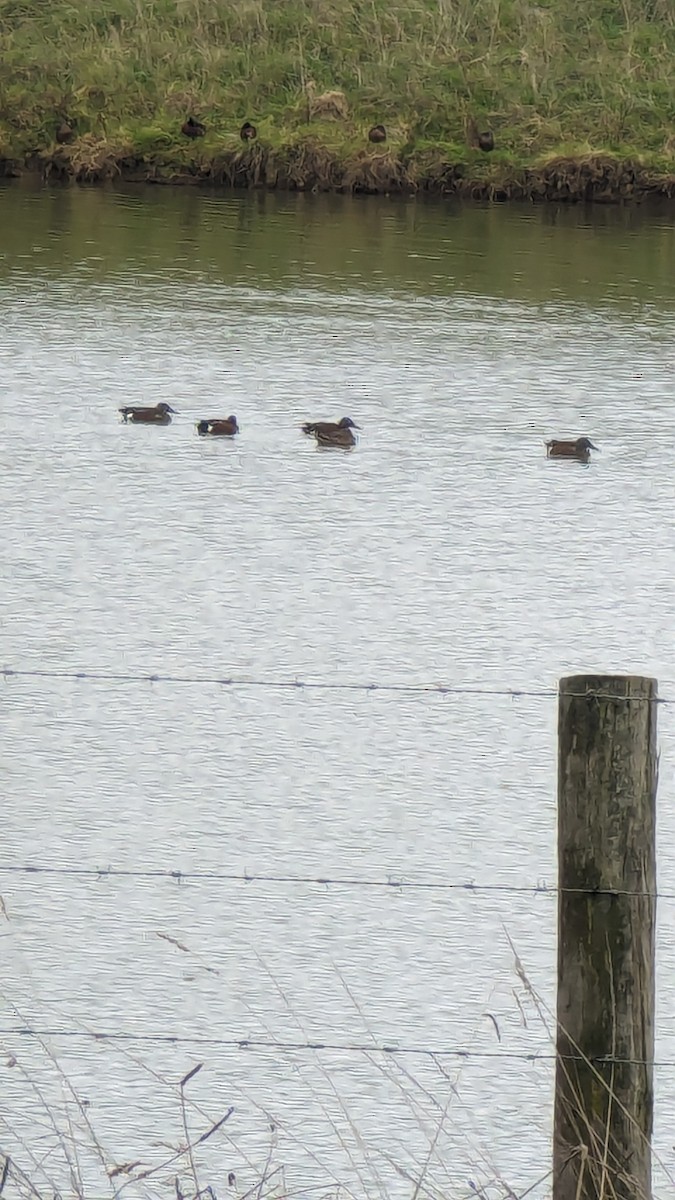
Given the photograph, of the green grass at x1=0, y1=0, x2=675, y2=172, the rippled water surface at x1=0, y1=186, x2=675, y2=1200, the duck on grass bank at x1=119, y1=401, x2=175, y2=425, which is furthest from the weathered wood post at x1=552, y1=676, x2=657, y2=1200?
the green grass at x1=0, y1=0, x2=675, y2=172

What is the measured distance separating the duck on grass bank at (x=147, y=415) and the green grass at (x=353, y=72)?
327 inches

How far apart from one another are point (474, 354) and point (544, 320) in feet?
3.79

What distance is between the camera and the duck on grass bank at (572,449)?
1042cm

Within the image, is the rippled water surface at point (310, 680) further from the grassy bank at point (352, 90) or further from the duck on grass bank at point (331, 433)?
the grassy bank at point (352, 90)

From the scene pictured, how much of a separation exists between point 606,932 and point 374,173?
53.7 feet

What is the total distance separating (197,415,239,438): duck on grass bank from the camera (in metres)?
10.7

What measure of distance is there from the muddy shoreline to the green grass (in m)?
0.12

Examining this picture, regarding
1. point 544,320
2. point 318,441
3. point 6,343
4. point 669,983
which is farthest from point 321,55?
point 669,983

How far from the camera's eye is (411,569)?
8.77m

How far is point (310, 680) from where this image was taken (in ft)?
24.1

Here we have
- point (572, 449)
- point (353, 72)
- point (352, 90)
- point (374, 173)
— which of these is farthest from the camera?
point (353, 72)

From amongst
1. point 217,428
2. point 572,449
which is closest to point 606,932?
point 572,449

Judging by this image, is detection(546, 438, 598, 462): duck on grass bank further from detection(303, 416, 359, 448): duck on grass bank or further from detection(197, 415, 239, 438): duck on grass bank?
detection(197, 415, 239, 438): duck on grass bank

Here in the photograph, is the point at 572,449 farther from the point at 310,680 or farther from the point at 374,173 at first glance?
the point at 374,173
